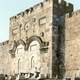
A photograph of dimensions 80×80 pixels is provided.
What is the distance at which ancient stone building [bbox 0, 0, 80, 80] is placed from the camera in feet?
60.4

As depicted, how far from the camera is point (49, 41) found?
19.2m

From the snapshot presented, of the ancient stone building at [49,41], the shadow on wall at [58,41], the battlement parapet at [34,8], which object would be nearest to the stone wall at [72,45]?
the ancient stone building at [49,41]

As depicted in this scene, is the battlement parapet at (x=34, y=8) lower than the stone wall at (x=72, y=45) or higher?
higher

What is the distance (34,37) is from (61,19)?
2511 mm

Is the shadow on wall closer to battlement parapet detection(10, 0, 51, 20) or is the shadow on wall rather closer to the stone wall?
the stone wall

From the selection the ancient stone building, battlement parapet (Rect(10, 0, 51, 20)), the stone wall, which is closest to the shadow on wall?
the ancient stone building

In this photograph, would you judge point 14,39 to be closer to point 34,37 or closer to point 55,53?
point 34,37

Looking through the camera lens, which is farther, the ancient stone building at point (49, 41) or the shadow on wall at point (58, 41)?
the shadow on wall at point (58, 41)

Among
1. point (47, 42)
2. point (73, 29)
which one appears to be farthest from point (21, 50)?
point (73, 29)

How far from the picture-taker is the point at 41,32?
2031cm

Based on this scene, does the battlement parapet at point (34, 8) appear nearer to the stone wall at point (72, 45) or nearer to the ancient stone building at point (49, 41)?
the ancient stone building at point (49, 41)

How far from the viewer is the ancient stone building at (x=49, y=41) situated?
1841cm

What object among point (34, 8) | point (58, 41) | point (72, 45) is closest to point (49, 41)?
point (58, 41)

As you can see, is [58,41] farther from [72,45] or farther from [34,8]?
[34,8]
